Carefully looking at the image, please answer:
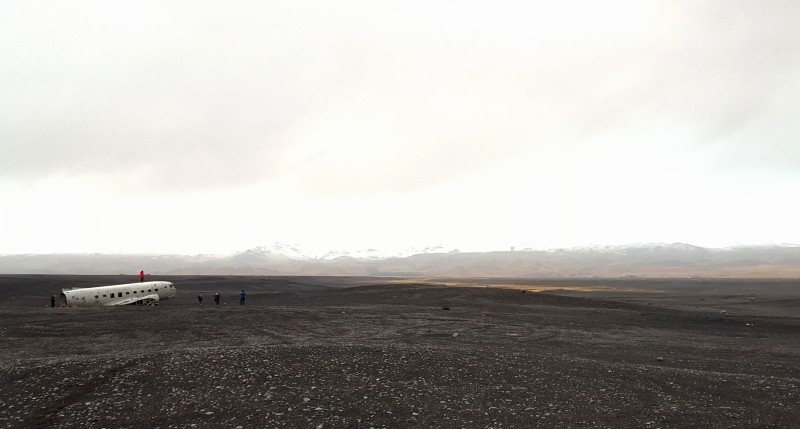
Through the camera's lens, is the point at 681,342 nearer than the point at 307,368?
No

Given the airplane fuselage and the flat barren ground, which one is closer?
the flat barren ground

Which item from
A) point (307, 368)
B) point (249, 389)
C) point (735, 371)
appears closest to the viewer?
point (249, 389)

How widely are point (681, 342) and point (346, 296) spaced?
4950 cm

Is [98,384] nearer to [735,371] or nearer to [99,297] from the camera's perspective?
[735,371]

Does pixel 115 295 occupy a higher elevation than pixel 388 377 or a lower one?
higher

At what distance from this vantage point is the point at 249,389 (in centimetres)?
1525

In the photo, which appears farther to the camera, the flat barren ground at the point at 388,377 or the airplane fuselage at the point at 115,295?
the airplane fuselage at the point at 115,295

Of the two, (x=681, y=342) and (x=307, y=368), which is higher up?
(x=307, y=368)

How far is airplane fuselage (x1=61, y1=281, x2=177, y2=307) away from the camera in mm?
47750

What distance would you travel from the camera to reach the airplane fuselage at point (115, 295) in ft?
157

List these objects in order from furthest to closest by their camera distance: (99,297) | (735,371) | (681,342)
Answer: (99,297) → (681,342) → (735,371)

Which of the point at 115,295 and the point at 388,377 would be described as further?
the point at 115,295

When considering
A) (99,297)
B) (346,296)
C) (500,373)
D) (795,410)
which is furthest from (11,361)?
(346,296)

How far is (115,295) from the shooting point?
51.6 meters
